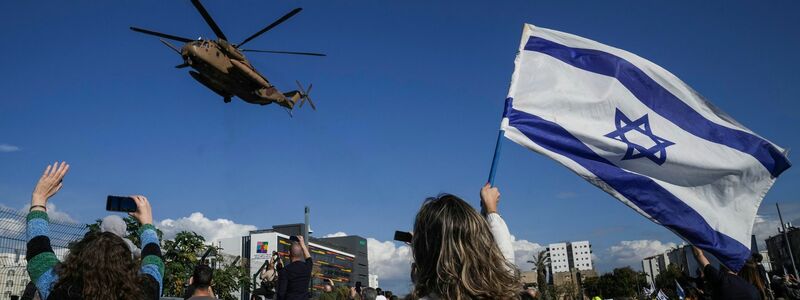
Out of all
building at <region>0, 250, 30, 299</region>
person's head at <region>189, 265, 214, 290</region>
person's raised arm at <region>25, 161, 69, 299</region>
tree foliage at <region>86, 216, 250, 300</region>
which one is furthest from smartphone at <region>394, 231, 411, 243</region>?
tree foliage at <region>86, 216, 250, 300</region>

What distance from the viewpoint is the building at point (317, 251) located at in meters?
109

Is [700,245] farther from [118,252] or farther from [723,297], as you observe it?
[118,252]

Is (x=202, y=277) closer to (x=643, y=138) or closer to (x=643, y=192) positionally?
(x=643, y=192)

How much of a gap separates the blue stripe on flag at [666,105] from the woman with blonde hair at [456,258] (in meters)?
4.06

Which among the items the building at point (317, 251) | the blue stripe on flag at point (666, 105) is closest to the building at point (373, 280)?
the building at point (317, 251)

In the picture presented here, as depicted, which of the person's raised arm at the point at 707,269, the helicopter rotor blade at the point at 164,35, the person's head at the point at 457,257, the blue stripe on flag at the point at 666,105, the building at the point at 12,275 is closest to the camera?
the person's head at the point at 457,257

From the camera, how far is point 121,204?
3480 millimetres

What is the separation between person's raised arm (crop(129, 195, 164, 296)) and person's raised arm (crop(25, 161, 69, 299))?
0.42m

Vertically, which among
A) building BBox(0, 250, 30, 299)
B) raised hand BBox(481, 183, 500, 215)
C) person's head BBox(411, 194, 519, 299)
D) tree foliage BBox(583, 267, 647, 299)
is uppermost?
tree foliage BBox(583, 267, 647, 299)

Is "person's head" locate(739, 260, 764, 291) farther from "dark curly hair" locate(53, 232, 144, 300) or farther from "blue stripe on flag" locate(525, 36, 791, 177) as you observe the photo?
"dark curly hair" locate(53, 232, 144, 300)

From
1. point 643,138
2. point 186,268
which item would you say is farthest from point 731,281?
point 186,268

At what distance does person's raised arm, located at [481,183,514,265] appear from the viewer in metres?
2.98

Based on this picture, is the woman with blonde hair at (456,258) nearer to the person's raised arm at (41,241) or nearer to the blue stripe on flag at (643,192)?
the person's raised arm at (41,241)

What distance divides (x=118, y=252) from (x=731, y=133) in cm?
577
